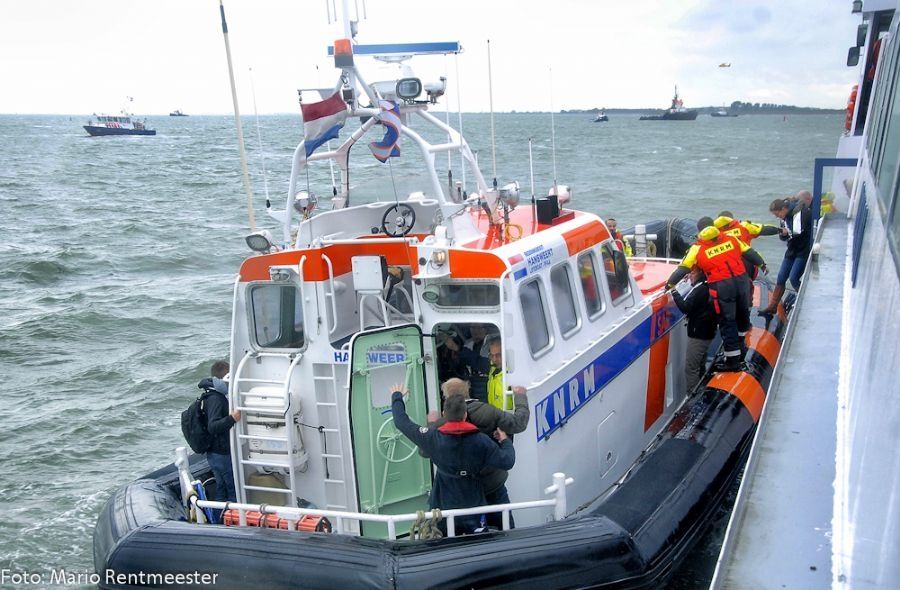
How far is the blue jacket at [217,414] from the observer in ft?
16.8

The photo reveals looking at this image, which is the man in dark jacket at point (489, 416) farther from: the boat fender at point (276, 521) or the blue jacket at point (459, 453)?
the boat fender at point (276, 521)

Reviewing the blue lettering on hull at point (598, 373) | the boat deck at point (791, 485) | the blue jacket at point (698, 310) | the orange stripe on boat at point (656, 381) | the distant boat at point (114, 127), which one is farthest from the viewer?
the distant boat at point (114, 127)

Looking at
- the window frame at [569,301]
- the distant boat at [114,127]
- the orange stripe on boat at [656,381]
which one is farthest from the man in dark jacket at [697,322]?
the distant boat at [114,127]

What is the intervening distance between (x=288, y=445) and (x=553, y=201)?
2.66 m

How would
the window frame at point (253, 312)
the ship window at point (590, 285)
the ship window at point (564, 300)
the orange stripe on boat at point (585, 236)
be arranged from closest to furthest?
the window frame at point (253, 312)
the ship window at point (564, 300)
the orange stripe on boat at point (585, 236)
the ship window at point (590, 285)

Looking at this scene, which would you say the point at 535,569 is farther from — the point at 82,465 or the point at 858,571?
the point at 82,465

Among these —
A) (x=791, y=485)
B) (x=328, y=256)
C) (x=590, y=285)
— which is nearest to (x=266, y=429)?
(x=328, y=256)

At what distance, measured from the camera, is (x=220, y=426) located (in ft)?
16.8

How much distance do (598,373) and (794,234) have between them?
14.9 feet

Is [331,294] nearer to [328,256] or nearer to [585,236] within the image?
[328,256]

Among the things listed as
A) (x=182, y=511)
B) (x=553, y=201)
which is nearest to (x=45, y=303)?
(x=182, y=511)

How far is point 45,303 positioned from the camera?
55.0 feet

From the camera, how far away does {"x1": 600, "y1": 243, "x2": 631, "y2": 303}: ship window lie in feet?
20.5

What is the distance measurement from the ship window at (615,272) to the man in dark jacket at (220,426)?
302 cm
